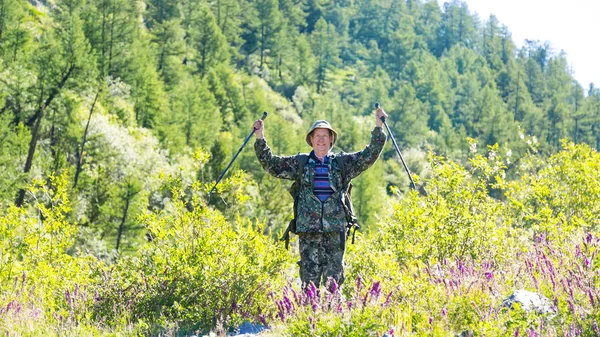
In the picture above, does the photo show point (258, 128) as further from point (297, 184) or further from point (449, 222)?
point (449, 222)

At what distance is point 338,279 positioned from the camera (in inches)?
270

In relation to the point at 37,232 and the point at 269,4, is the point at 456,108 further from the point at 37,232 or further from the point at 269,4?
the point at 37,232

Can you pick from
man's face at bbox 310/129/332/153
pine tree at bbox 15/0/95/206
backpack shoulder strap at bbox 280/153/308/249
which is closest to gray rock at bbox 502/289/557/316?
backpack shoulder strap at bbox 280/153/308/249

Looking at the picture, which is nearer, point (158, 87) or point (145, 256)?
point (145, 256)

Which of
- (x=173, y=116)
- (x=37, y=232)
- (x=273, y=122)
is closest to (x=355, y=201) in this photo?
(x=273, y=122)

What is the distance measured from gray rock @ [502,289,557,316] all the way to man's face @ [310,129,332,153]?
7.63 feet

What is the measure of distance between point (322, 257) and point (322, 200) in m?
0.56

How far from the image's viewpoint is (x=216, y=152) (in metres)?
46.8

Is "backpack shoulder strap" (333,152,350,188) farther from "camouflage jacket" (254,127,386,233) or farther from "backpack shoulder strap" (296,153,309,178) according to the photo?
"backpack shoulder strap" (296,153,309,178)

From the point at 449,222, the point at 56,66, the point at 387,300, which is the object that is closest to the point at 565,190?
the point at 449,222

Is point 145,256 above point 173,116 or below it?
below

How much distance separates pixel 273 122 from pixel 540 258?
2574 inches

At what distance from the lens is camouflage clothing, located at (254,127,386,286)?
682cm

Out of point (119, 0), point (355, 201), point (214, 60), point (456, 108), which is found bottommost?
point (355, 201)
